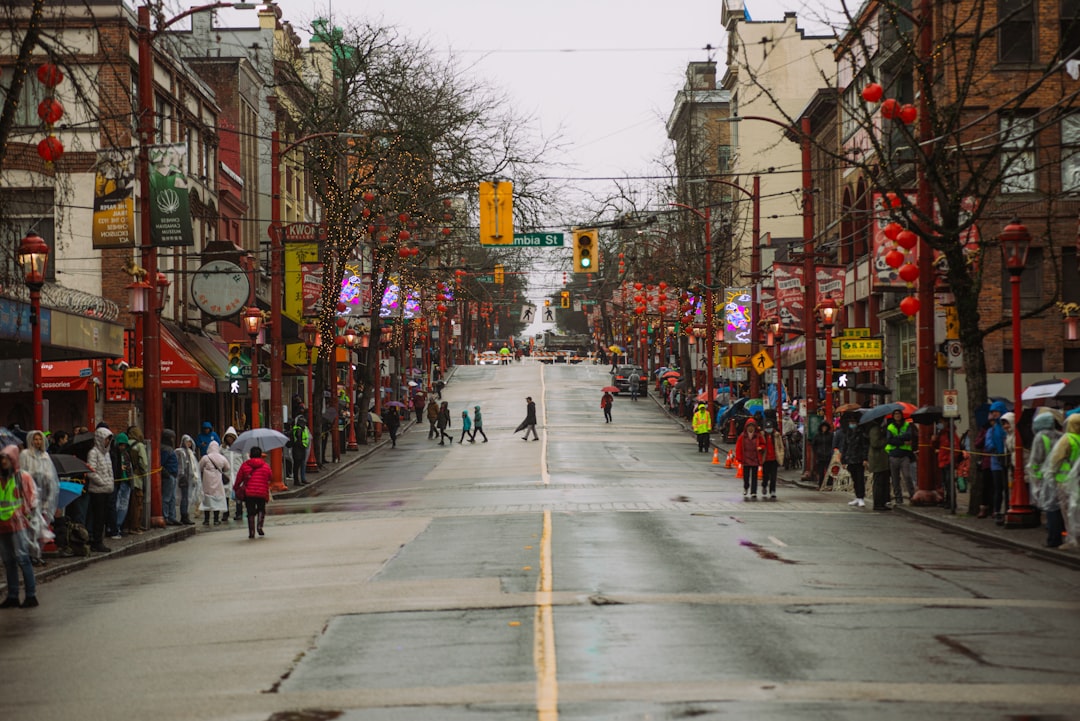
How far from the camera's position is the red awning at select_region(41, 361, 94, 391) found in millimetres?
37281

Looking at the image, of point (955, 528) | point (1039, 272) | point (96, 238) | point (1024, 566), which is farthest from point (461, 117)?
point (1024, 566)

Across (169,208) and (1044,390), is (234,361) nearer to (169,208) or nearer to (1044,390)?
(169,208)

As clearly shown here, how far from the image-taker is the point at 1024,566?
19312mm

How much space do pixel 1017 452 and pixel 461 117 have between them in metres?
33.3

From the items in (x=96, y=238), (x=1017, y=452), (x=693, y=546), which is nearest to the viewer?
(x=693, y=546)

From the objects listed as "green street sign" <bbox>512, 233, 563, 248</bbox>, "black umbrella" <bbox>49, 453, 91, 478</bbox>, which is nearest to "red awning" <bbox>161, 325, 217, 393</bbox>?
"green street sign" <bbox>512, 233, 563, 248</bbox>

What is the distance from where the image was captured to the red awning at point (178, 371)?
40897mm

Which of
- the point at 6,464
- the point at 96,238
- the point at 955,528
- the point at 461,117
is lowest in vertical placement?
the point at 955,528

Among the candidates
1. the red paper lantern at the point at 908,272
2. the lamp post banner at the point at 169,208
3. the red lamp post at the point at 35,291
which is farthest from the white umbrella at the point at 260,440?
the red paper lantern at the point at 908,272

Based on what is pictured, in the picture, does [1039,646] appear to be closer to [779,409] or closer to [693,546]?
[693,546]

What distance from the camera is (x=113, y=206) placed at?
28.2 m

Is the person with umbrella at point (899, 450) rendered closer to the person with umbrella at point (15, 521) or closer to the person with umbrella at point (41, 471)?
the person with umbrella at point (41, 471)

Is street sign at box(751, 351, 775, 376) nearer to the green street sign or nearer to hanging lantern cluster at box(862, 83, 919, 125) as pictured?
the green street sign

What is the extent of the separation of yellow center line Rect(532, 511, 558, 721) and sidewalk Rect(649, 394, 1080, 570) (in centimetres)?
685
